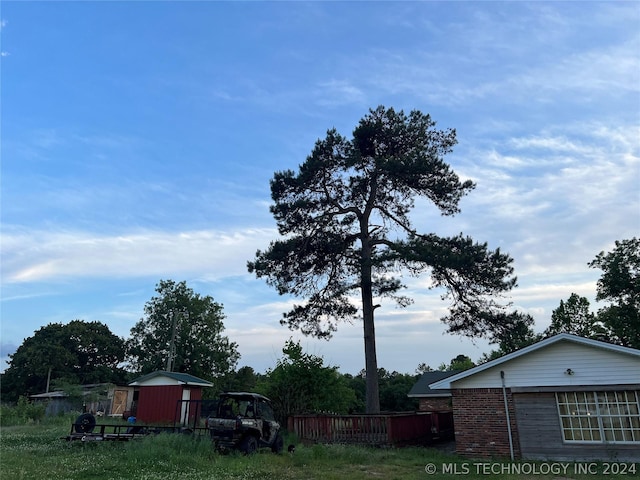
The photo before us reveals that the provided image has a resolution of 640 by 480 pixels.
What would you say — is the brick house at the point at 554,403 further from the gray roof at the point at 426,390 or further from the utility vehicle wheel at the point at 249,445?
the gray roof at the point at 426,390

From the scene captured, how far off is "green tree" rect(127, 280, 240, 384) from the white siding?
134 feet

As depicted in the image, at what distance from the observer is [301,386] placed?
2112 cm

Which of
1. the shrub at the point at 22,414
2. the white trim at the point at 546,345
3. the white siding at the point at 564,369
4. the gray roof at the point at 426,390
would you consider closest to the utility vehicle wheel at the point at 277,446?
the white trim at the point at 546,345

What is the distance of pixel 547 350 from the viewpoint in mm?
15000

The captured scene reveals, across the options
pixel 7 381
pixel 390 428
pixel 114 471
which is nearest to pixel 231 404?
pixel 114 471

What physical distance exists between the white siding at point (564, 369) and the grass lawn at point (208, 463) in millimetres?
2494

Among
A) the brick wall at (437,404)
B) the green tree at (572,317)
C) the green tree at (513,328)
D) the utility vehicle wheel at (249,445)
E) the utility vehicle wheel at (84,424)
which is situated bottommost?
the utility vehicle wheel at (249,445)

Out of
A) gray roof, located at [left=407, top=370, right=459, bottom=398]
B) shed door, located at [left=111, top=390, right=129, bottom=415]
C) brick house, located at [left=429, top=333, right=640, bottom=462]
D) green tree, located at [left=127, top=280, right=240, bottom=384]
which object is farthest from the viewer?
green tree, located at [left=127, top=280, right=240, bottom=384]

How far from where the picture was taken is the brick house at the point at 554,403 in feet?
45.3

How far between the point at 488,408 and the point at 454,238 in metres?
7.72

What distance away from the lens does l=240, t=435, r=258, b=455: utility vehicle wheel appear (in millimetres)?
13990

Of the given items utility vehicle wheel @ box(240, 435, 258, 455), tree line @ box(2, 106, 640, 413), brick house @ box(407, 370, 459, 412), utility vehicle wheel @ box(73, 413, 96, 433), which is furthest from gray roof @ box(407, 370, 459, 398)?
utility vehicle wheel @ box(73, 413, 96, 433)

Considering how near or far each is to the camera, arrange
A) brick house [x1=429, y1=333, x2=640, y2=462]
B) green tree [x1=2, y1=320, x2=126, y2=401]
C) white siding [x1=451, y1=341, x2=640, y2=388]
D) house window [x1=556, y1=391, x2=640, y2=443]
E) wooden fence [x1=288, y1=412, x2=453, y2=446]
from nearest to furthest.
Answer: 1. house window [x1=556, y1=391, x2=640, y2=443]
2. brick house [x1=429, y1=333, x2=640, y2=462]
3. white siding [x1=451, y1=341, x2=640, y2=388]
4. wooden fence [x1=288, y1=412, x2=453, y2=446]
5. green tree [x1=2, y1=320, x2=126, y2=401]

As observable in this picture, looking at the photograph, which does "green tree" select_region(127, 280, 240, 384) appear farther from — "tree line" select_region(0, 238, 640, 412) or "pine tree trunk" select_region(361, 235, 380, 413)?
"pine tree trunk" select_region(361, 235, 380, 413)
